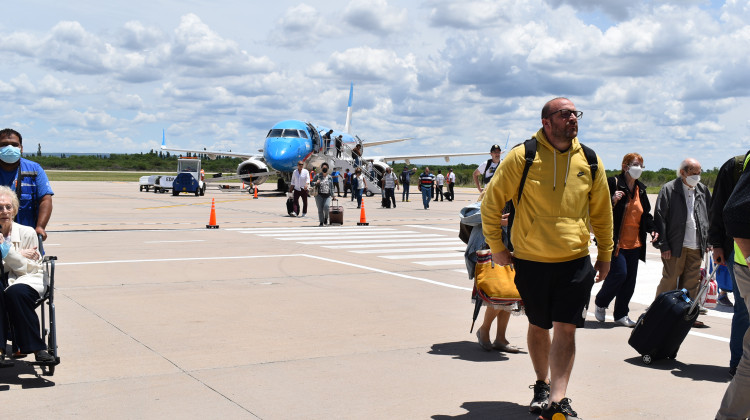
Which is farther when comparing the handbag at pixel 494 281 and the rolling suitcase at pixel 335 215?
the rolling suitcase at pixel 335 215

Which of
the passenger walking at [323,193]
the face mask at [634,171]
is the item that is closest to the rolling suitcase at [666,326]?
the face mask at [634,171]

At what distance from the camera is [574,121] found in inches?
185

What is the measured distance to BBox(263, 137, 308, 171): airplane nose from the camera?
37.1m

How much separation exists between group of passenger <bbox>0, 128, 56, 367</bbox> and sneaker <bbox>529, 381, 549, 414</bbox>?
3411 mm

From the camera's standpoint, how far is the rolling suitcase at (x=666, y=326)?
6145 millimetres

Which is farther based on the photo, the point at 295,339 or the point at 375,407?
the point at 295,339

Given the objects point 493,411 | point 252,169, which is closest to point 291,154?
point 252,169

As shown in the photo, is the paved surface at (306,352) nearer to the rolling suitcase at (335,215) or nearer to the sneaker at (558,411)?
the sneaker at (558,411)

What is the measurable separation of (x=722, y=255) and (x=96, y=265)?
9512 millimetres

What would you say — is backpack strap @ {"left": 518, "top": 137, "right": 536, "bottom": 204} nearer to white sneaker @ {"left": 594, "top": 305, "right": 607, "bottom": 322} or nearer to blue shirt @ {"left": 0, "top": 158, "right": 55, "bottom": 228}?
white sneaker @ {"left": 594, "top": 305, "right": 607, "bottom": 322}

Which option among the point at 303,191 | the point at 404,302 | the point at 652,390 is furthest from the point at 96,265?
the point at 303,191

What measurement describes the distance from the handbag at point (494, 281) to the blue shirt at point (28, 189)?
3.66 m

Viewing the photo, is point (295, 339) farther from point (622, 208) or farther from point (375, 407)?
point (622, 208)

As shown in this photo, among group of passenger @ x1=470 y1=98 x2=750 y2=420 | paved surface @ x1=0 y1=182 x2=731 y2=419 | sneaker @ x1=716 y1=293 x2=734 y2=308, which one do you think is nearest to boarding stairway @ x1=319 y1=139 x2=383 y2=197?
paved surface @ x1=0 y1=182 x2=731 y2=419
